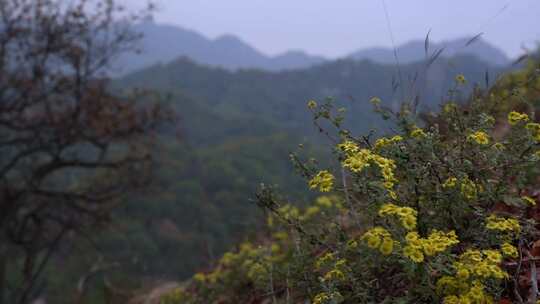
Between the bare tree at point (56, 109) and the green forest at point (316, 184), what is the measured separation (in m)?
0.03

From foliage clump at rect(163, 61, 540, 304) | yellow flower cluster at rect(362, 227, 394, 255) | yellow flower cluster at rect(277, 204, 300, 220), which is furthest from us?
yellow flower cluster at rect(277, 204, 300, 220)

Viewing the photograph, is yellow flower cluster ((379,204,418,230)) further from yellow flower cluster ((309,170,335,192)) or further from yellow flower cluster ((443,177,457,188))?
yellow flower cluster ((443,177,457,188))

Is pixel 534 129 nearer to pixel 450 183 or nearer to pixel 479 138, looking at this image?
pixel 479 138

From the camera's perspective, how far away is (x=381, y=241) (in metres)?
1.88

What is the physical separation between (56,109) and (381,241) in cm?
947

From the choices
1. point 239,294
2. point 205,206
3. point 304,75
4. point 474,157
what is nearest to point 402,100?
point 474,157

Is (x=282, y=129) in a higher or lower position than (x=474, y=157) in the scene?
lower

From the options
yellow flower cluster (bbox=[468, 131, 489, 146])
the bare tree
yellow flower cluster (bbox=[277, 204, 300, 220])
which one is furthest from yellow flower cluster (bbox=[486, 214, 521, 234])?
the bare tree

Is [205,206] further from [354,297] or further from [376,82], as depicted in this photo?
[354,297]

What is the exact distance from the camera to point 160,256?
47469 millimetres

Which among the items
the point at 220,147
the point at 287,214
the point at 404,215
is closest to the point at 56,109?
the point at 287,214

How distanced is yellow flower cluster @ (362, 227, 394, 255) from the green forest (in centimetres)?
1

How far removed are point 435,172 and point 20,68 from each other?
920 centimetres

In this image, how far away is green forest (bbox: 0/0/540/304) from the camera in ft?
6.97
